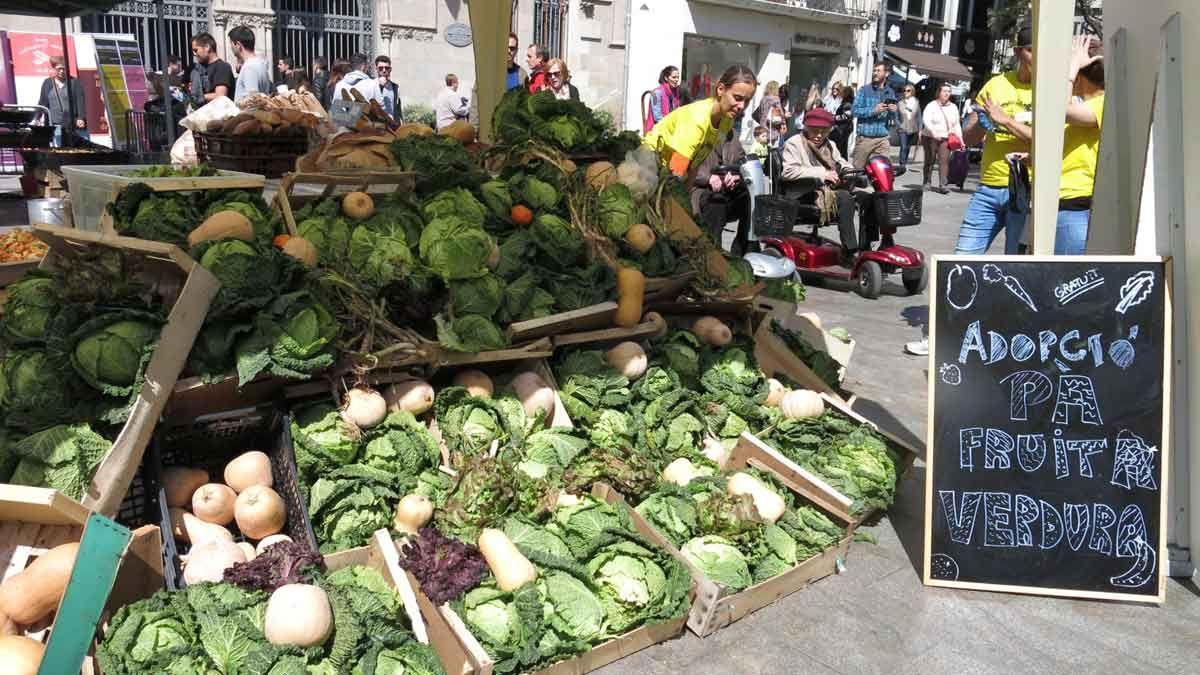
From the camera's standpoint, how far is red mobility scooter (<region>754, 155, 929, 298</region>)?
29.7 feet

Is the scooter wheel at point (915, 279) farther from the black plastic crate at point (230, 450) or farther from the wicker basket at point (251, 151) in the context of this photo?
the black plastic crate at point (230, 450)

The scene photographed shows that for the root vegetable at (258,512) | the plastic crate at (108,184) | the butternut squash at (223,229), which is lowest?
the root vegetable at (258,512)

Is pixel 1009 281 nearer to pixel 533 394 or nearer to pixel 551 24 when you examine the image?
pixel 533 394

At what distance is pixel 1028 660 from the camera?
3441 mm

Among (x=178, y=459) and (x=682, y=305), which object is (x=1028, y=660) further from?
(x=178, y=459)

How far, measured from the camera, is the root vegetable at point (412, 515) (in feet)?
11.6

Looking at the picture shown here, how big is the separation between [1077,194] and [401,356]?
14.2 ft

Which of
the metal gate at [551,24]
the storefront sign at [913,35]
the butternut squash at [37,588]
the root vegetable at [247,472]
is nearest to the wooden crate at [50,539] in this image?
the butternut squash at [37,588]

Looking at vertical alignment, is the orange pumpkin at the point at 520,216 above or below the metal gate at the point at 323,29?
below

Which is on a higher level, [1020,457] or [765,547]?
[1020,457]

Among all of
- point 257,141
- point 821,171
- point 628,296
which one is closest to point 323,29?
point 821,171

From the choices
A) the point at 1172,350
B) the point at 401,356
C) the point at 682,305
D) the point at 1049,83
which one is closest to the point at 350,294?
the point at 401,356

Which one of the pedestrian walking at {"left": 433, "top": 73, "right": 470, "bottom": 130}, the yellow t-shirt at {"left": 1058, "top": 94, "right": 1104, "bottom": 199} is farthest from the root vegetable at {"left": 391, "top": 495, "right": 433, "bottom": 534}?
the pedestrian walking at {"left": 433, "top": 73, "right": 470, "bottom": 130}

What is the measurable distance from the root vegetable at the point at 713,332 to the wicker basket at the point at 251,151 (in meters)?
2.73
